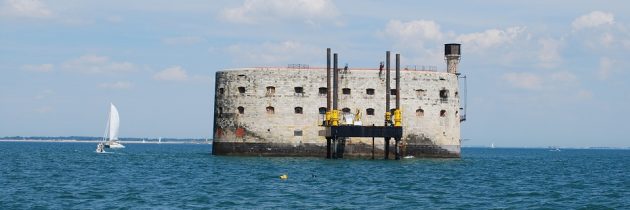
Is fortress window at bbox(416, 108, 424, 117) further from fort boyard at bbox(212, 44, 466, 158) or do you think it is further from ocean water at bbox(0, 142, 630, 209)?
ocean water at bbox(0, 142, 630, 209)

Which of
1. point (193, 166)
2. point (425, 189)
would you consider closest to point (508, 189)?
point (425, 189)

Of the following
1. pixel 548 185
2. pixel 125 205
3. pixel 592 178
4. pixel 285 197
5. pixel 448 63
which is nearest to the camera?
pixel 125 205

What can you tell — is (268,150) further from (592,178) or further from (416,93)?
(592,178)

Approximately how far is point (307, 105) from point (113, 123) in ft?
161

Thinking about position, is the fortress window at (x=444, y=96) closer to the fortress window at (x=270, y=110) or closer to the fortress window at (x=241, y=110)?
the fortress window at (x=270, y=110)

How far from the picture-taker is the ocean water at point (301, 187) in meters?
32.9

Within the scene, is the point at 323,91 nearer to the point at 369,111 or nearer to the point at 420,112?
the point at 369,111

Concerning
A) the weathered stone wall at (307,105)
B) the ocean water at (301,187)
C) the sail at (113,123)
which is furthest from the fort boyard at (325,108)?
the sail at (113,123)

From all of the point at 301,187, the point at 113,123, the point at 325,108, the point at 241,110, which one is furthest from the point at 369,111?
the point at 113,123

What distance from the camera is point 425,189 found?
39.1 meters

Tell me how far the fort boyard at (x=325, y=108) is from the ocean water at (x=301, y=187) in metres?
4.89

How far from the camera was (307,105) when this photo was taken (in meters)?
60.2

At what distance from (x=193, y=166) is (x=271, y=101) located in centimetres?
776

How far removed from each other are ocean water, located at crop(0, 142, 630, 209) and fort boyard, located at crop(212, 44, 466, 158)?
4.89 m
